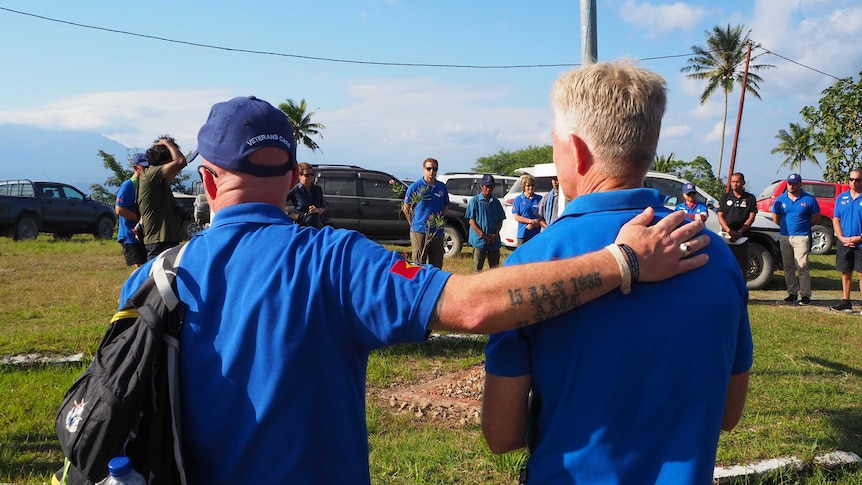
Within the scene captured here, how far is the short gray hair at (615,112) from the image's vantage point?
167 centimetres

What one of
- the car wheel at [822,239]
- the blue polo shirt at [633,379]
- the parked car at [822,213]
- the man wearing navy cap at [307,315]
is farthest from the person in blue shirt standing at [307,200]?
the car wheel at [822,239]

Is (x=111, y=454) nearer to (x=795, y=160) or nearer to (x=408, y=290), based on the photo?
(x=408, y=290)

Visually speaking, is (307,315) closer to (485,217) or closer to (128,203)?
(128,203)

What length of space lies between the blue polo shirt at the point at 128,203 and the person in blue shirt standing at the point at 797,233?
391 inches

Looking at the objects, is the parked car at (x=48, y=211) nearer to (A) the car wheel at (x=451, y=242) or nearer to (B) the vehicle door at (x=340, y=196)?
(B) the vehicle door at (x=340, y=196)

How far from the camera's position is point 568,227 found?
1.72 m

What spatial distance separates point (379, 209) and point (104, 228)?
10103 mm

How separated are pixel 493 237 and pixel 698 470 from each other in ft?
31.4

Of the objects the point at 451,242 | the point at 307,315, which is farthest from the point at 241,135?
the point at 451,242

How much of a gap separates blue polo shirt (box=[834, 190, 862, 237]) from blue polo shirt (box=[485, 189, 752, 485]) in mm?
10225

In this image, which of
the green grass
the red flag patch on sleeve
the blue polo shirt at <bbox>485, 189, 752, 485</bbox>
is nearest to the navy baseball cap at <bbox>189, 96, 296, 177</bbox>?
the red flag patch on sleeve

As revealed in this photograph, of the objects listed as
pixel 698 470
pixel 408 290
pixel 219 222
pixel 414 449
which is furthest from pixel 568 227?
A: pixel 414 449

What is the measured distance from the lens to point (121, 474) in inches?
60.2

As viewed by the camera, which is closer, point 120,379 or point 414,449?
point 120,379
